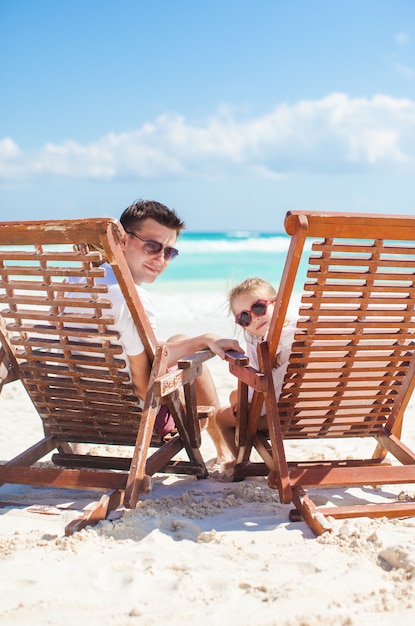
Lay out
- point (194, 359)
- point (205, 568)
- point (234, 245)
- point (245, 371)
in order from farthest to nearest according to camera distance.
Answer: point (234, 245) → point (194, 359) → point (245, 371) → point (205, 568)

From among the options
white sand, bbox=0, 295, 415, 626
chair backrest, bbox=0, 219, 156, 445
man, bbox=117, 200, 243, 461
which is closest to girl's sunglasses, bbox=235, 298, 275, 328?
man, bbox=117, 200, 243, 461

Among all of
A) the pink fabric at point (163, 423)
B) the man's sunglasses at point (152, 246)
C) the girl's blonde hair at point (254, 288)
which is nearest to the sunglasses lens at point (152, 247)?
the man's sunglasses at point (152, 246)

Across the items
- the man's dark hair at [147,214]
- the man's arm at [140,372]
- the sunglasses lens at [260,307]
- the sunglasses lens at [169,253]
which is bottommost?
the man's arm at [140,372]

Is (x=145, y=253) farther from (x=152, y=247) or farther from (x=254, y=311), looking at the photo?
(x=254, y=311)

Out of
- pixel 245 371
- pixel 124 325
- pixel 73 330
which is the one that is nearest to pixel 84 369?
pixel 73 330

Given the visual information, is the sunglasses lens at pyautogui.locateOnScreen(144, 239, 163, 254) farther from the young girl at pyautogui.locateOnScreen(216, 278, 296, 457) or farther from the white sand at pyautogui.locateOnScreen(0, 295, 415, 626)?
the white sand at pyautogui.locateOnScreen(0, 295, 415, 626)

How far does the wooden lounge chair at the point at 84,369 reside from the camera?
119 inches

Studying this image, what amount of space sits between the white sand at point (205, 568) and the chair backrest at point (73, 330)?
0.56 metres

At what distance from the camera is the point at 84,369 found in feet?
11.3

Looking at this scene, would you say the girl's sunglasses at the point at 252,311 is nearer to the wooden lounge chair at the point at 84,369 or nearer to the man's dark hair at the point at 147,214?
the wooden lounge chair at the point at 84,369

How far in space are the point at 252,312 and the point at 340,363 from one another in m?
0.54

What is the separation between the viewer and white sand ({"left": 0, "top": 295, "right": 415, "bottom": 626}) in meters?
2.23

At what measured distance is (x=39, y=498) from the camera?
3.71 metres

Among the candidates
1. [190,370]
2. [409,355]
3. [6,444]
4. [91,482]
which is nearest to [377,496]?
[409,355]
